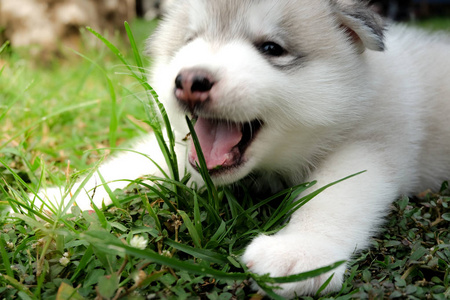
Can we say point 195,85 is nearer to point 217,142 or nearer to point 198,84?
point 198,84

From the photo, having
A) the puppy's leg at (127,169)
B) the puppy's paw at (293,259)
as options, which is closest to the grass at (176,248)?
the puppy's paw at (293,259)

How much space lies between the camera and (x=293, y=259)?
180 centimetres

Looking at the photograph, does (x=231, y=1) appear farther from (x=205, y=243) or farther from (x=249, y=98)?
(x=205, y=243)

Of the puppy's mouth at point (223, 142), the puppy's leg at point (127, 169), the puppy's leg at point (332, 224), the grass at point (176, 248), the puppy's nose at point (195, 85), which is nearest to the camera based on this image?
the grass at point (176, 248)

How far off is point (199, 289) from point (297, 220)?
563mm

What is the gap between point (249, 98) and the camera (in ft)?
6.49

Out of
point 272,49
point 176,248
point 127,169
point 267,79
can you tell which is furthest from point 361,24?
point 127,169

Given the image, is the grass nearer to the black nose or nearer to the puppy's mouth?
the puppy's mouth

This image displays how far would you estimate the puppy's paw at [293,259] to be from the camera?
5.74 ft

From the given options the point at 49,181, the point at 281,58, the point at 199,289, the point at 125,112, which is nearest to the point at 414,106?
the point at 281,58

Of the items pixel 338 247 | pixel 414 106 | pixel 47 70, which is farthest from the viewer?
pixel 47 70

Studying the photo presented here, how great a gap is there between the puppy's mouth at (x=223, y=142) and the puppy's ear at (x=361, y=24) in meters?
0.67

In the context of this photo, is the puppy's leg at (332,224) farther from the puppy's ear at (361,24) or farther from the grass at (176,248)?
the puppy's ear at (361,24)

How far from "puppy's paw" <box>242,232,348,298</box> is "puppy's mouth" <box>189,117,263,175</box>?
16.6 inches
